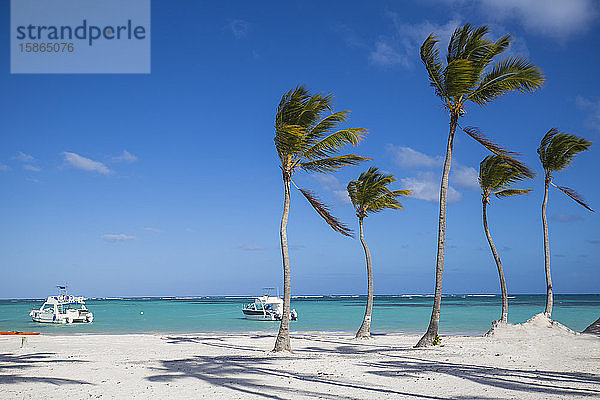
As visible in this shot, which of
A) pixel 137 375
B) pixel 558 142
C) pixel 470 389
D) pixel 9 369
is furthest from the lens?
pixel 558 142

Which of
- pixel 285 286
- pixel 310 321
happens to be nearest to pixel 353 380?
pixel 285 286

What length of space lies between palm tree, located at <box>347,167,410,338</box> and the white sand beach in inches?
252

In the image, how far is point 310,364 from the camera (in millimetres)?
12539

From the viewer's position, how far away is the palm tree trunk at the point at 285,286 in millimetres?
15508

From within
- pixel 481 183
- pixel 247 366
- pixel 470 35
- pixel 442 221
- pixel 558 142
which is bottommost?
pixel 247 366

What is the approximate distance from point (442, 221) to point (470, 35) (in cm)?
589

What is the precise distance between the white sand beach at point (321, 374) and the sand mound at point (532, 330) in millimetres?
1750

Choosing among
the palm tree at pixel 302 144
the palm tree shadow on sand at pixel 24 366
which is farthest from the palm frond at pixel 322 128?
the palm tree shadow on sand at pixel 24 366

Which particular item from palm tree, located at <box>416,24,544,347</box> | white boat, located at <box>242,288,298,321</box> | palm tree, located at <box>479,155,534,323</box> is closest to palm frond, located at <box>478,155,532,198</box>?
palm tree, located at <box>479,155,534,323</box>

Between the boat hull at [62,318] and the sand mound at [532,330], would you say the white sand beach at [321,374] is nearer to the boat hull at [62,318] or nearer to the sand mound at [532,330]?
the sand mound at [532,330]

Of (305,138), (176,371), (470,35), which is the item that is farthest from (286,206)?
(470,35)

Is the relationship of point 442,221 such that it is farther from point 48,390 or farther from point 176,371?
point 48,390

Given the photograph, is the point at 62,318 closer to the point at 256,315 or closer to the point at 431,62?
the point at 256,315

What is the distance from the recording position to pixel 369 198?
2236 cm
